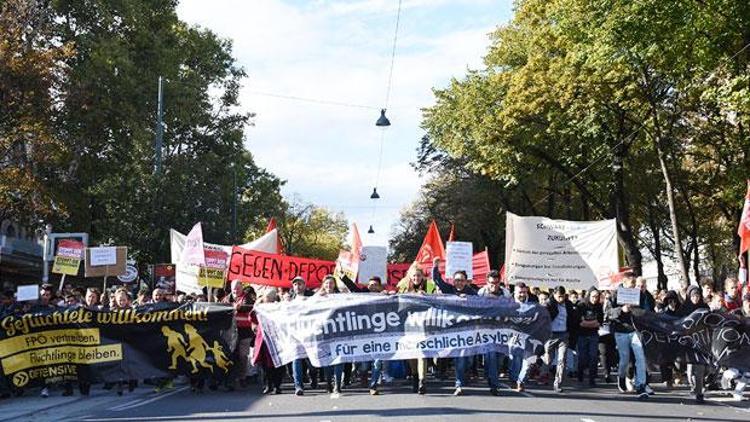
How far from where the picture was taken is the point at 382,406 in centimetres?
1192

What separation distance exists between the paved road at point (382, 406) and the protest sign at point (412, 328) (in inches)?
23.7

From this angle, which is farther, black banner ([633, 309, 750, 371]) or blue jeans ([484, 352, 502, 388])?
black banner ([633, 309, 750, 371])

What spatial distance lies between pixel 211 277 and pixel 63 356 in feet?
24.6

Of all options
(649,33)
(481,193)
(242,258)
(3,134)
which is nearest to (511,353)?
(242,258)

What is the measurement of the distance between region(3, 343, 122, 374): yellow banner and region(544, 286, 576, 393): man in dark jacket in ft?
20.6

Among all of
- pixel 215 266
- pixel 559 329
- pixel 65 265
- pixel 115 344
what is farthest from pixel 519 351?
pixel 65 265

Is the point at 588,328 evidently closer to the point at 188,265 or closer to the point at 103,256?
the point at 188,265

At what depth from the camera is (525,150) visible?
36.7 metres

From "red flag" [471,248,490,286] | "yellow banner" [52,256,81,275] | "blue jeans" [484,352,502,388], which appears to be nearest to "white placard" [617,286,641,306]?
"blue jeans" [484,352,502,388]

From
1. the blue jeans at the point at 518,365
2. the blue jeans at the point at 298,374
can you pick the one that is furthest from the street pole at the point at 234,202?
the blue jeans at the point at 298,374

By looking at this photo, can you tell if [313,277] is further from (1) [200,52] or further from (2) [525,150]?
(1) [200,52]

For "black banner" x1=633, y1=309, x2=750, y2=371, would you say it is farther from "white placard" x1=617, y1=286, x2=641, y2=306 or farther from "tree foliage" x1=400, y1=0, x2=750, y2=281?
"tree foliage" x1=400, y1=0, x2=750, y2=281

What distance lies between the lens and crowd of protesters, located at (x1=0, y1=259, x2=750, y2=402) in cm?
1362

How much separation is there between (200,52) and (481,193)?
16.4 meters
